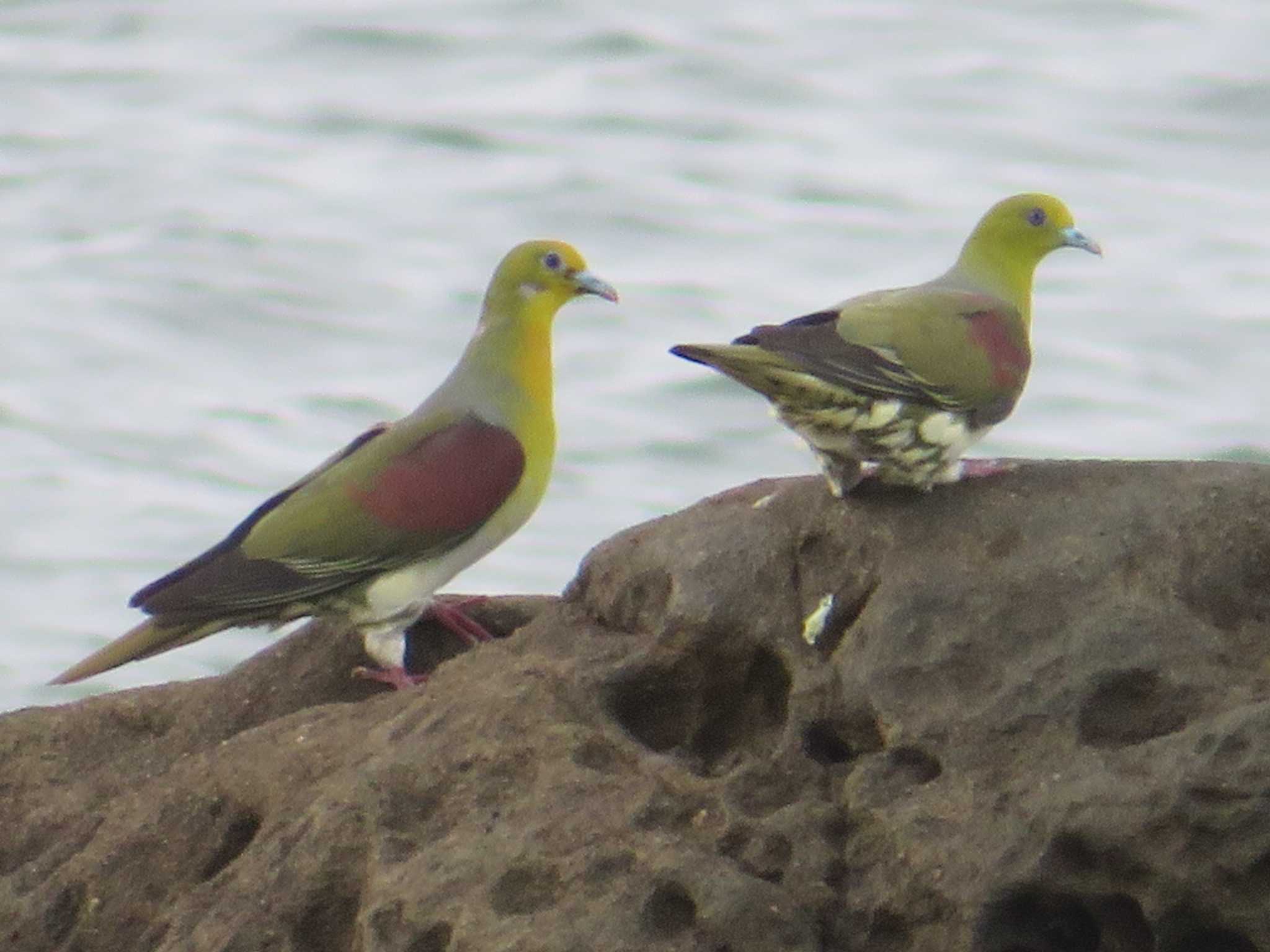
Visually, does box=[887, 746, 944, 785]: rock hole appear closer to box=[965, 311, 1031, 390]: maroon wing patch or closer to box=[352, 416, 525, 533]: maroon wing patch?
box=[965, 311, 1031, 390]: maroon wing patch

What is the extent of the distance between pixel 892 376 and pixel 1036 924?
6.44ft

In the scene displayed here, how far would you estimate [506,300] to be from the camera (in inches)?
332

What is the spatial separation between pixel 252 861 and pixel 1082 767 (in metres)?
1.96

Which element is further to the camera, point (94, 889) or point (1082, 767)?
point (94, 889)

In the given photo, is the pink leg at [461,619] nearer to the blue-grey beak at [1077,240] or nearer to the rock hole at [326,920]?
the rock hole at [326,920]

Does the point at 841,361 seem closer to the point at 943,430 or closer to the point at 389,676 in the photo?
the point at 943,430

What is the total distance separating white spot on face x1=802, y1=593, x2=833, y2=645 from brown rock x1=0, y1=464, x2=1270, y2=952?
15 millimetres

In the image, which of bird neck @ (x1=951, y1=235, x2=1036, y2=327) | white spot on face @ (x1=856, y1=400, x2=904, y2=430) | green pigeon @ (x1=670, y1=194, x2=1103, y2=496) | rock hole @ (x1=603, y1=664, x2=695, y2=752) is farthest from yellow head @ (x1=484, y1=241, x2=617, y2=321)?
rock hole @ (x1=603, y1=664, x2=695, y2=752)

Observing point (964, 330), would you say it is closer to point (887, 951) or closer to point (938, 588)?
point (938, 588)

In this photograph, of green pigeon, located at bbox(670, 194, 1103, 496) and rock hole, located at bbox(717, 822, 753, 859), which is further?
green pigeon, located at bbox(670, 194, 1103, 496)

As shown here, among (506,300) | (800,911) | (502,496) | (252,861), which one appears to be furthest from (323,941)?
(506,300)

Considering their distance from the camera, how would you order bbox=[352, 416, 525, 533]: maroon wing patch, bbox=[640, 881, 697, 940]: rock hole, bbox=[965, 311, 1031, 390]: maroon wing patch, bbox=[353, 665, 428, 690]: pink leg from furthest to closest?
bbox=[352, 416, 525, 533]: maroon wing patch, bbox=[965, 311, 1031, 390]: maroon wing patch, bbox=[353, 665, 428, 690]: pink leg, bbox=[640, 881, 697, 940]: rock hole

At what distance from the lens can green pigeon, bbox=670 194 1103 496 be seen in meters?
6.74

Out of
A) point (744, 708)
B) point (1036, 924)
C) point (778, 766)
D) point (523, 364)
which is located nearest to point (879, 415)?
point (744, 708)
